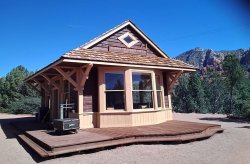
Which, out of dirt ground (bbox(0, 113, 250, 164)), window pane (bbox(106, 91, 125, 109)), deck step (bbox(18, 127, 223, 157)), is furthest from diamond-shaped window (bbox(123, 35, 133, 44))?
dirt ground (bbox(0, 113, 250, 164))

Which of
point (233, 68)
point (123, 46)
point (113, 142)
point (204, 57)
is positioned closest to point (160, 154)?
point (113, 142)

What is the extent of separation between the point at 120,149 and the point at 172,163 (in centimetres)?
200

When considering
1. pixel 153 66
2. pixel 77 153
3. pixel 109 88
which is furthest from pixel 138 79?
pixel 77 153

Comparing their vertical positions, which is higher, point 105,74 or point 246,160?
point 105,74

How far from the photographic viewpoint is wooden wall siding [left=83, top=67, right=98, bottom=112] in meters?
10.5

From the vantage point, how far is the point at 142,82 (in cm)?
1195

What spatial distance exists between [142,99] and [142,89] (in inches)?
20.5

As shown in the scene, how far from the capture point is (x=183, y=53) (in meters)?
129

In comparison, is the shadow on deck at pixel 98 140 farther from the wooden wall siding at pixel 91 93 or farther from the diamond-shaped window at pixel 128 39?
the diamond-shaped window at pixel 128 39

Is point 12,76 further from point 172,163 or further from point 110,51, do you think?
point 172,163

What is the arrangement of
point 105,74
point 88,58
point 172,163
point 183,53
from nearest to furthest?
1. point 172,163
2. point 88,58
3. point 105,74
4. point 183,53

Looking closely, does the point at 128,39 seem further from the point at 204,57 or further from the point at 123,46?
the point at 204,57

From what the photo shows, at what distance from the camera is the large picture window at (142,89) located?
11.6 meters

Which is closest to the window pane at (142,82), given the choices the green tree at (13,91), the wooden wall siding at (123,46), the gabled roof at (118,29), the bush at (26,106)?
the wooden wall siding at (123,46)
